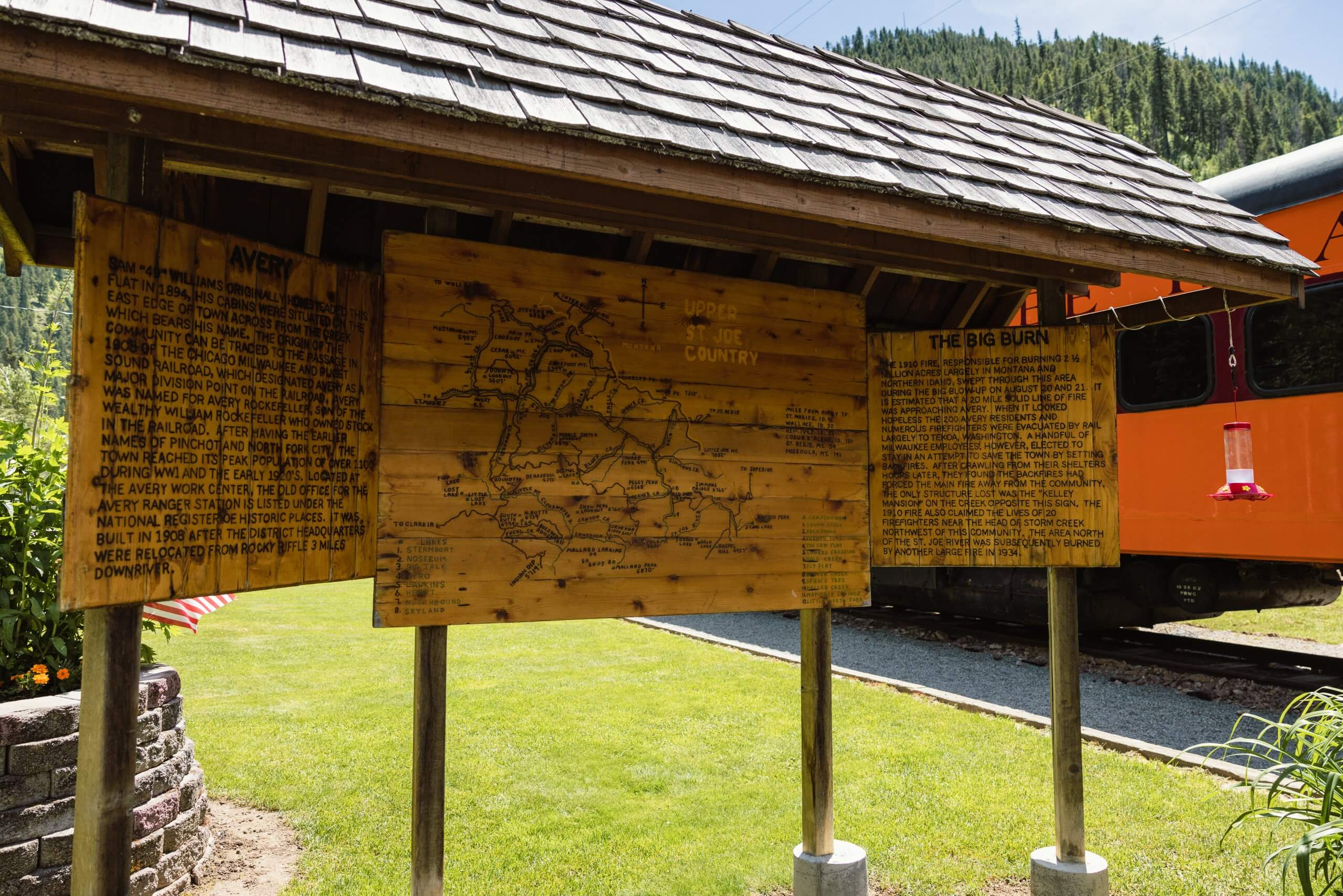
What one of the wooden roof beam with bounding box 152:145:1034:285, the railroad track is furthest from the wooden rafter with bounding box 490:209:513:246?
the railroad track

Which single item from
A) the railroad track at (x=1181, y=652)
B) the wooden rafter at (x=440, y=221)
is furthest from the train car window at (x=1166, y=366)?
the wooden rafter at (x=440, y=221)

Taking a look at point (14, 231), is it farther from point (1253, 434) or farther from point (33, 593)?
point (1253, 434)

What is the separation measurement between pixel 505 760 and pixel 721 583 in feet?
10.4

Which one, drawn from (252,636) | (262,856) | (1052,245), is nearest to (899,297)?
(1052,245)

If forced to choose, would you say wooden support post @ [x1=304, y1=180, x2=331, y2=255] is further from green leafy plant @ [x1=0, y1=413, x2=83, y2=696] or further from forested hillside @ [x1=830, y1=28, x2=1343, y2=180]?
forested hillside @ [x1=830, y1=28, x2=1343, y2=180]

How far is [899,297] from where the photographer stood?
14.3ft

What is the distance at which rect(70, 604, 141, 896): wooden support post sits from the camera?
2.00m

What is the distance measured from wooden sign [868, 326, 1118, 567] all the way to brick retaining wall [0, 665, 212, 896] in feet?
10.2

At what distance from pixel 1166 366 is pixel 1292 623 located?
536 cm

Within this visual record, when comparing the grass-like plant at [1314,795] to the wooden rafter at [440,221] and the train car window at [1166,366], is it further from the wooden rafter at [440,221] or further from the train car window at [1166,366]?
the train car window at [1166,366]

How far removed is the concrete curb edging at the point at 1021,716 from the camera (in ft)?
16.7

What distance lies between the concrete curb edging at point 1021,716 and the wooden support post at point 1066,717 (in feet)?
2.08

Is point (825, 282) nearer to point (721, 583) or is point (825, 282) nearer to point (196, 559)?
point (721, 583)

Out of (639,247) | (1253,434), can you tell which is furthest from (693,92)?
(1253,434)
